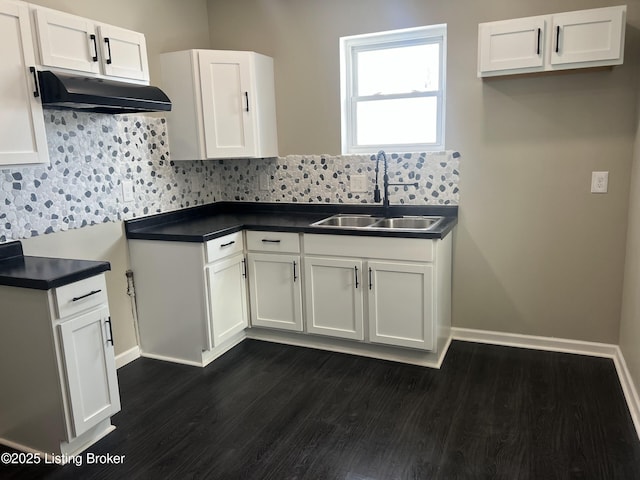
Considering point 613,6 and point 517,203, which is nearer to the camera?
point 613,6

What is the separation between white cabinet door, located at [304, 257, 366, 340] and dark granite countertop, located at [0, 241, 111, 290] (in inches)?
51.3

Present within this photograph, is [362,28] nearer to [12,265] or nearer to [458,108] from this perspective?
[458,108]

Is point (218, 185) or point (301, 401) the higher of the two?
point (218, 185)

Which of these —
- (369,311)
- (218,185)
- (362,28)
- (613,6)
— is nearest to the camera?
(613,6)

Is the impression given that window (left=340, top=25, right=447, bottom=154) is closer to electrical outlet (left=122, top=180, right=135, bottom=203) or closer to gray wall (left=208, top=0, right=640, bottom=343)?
gray wall (left=208, top=0, right=640, bottom=343)

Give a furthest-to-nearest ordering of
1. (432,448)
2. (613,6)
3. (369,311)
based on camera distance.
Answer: (369,311) < (613,6) < (432,448)

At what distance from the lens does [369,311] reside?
3.02 metres

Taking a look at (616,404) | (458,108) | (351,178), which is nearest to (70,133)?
(351,178)

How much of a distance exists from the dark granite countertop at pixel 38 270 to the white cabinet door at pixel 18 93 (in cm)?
48

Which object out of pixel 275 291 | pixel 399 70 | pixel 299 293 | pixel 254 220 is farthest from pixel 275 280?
pixel 399 70

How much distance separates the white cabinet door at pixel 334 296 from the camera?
304 centimetres

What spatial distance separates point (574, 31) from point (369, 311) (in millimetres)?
1908

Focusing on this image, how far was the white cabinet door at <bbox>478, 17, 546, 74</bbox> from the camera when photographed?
8.75 ft

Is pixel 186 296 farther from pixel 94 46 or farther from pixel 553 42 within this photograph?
pixel 553 42
